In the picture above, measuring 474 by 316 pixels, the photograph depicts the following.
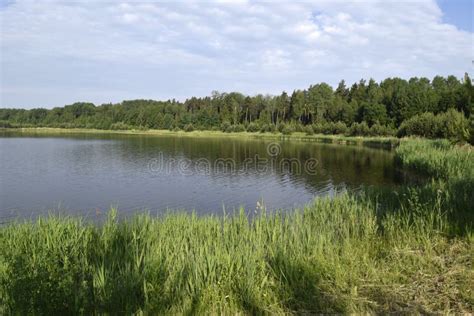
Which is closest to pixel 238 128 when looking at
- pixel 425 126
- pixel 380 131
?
pixel 380 131

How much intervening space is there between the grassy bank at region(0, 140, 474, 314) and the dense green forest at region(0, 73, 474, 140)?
4913 centimetres

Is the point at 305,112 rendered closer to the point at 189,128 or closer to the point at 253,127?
the point at 253,127

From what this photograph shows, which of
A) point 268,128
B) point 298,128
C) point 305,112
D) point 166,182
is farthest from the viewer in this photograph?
point 305,112

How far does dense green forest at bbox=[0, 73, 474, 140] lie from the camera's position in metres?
76.9

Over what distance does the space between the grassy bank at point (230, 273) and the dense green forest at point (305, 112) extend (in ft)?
161

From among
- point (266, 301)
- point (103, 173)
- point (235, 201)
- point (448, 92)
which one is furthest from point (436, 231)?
point (448, 92)

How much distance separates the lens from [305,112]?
4530 inches

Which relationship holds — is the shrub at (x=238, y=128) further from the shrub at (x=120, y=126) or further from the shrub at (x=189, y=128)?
the shrub at (x=120, y=126)

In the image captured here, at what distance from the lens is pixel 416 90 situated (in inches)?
3258

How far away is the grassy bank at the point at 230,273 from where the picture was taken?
544cm

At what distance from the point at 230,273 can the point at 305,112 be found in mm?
112300

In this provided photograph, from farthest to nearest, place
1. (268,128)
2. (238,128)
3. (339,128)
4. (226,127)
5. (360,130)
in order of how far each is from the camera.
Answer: (226,127) → (238,128) → (268,128) → (339,128) → (360,130)

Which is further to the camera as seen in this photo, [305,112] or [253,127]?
[305,112]

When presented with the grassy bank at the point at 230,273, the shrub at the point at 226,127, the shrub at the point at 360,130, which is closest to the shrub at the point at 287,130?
the shrub at the point at 360,130
